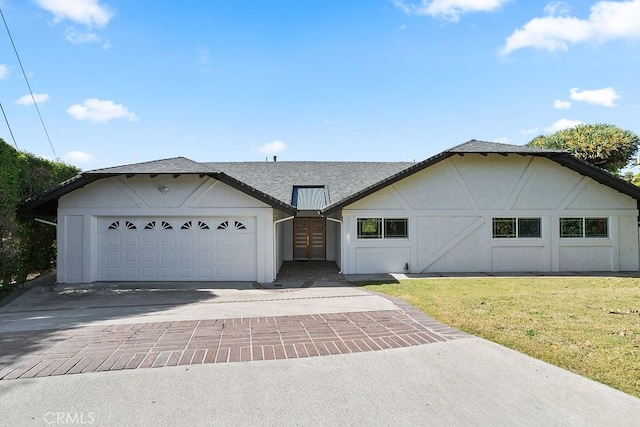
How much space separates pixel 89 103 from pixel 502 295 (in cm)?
1712

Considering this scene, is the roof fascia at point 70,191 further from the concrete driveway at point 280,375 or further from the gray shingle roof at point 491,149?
the gray shingle roof at point 491,149

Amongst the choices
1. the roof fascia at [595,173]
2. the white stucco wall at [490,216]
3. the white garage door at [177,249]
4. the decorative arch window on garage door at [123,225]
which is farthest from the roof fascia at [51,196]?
the roof fascia at [595,173]

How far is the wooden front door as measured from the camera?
64.5 feet

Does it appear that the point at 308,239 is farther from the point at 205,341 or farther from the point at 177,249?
the point at 205,341

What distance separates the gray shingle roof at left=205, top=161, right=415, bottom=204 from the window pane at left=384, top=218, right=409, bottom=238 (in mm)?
3961

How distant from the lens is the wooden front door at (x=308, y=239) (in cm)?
1966

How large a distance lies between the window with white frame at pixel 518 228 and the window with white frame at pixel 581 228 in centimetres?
110

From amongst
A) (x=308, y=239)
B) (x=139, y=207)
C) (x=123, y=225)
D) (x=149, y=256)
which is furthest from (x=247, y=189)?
(x=308, y=239)

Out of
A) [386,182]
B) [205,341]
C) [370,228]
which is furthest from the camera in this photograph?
[370,228]

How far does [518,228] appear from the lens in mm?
14656

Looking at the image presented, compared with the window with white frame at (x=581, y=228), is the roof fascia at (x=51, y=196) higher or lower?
higher

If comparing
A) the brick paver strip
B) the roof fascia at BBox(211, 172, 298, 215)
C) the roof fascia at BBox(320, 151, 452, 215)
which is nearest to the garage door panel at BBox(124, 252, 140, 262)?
A: the roof fascia at BBox(211, 172, 298, 215)

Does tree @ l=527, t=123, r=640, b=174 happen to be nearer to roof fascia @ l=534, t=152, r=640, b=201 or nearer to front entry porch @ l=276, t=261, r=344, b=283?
roof fascia @ l=534, t=152, r=640, b=201

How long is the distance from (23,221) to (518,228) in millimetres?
18712
